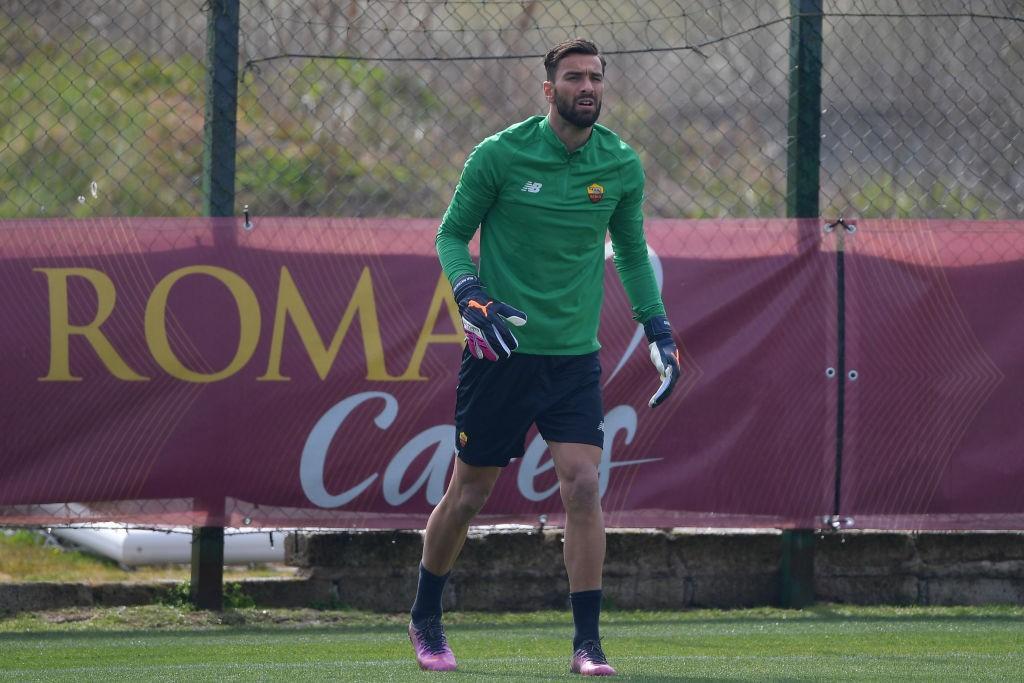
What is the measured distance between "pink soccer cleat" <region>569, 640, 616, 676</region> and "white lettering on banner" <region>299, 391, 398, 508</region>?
2144 mm

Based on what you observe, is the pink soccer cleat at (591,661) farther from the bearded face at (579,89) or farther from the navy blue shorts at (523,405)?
the bearded face at (579,89)

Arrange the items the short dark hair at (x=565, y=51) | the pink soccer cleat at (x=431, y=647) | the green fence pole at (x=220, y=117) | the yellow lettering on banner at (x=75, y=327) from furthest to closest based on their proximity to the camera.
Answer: the green fence pole at (x=220, y=117)
the yellow lettering on banner at (x=75, y=327)
the pink soccer cleat at (x=431, y=647)
the short dark hair at (x=565, y=51)

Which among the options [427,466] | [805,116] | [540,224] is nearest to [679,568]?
[427,466]

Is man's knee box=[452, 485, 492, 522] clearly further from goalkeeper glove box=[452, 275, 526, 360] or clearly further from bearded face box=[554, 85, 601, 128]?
bearded face box=[554, 85, 601, 128]

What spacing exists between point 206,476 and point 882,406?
2987 mm

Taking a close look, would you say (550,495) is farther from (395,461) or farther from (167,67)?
(167,67)

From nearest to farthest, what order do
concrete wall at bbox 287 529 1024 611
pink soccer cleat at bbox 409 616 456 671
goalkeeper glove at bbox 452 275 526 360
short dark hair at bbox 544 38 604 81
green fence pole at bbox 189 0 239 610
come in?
goalkeeper glove at bbox 452 275 526 360 → short dark hair at bbox 544 38 604 81 → pink soccer cleat at bbox 409 616 456 671 → green fence pole at bbox 189 0 239 610 → concrete wall at bbox 287 529 1024 611

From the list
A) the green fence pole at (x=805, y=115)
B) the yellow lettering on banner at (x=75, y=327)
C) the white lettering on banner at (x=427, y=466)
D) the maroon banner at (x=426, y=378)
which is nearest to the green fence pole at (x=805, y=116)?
the green fence pole at (x=805, y=115)

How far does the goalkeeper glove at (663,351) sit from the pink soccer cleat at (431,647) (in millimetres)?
1012

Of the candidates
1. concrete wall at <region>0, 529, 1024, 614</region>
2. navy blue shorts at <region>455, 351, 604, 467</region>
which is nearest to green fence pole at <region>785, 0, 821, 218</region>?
concrete wall at <region>0, 529, 1024, 614</region>

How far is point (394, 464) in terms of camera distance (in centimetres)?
669

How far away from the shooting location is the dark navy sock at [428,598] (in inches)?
197

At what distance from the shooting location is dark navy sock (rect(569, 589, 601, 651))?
4.72 m

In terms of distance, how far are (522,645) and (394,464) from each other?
1.21 meters
